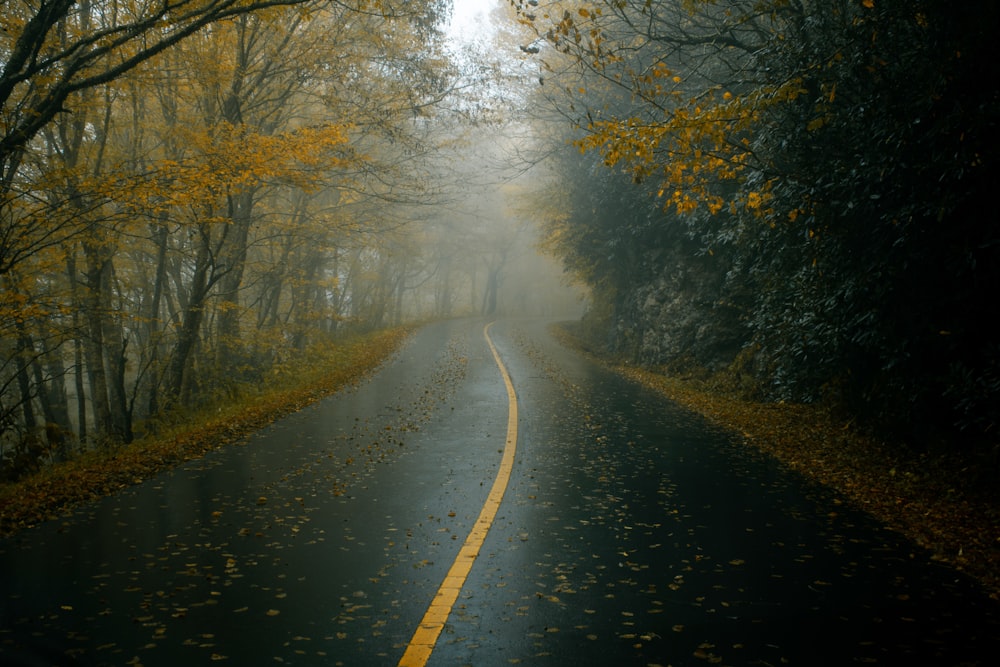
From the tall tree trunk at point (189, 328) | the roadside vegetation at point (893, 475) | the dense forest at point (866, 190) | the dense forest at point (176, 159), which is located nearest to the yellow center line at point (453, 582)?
the roadside vegetation at point (893, 475)

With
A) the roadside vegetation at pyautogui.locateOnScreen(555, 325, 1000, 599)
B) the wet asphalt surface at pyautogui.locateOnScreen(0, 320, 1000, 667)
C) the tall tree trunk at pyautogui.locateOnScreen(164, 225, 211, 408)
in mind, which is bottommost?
the roadside vegetation at pyautogui.locateOnScreen(555, 325, 1000, 599)

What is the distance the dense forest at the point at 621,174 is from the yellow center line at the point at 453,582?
4453mm

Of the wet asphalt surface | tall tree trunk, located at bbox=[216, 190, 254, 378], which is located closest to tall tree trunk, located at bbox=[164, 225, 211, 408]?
tall tree trunk, located at bbox=[216, 190, 254, 378]

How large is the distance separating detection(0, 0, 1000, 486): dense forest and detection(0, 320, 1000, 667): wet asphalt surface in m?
2.59

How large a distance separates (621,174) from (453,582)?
19.5 metres

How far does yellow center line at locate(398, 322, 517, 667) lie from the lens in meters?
4.32

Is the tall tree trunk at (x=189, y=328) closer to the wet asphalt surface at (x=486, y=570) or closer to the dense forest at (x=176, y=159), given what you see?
the dense forest at (x=176, y=159)

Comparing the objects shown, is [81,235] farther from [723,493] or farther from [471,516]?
[723,493]

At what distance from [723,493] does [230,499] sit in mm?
4944

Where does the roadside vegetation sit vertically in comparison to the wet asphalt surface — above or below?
below

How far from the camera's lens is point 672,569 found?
5.77 m

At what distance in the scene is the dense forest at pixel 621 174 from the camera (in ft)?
27.8

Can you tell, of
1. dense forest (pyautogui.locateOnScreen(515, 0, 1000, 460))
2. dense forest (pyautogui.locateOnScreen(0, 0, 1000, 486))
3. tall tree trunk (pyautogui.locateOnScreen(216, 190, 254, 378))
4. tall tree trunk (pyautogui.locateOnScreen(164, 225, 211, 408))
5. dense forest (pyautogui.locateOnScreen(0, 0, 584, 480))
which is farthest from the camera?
tall tree trunk (pyautogui.locateOnScreen(216, 190, 254, 378))

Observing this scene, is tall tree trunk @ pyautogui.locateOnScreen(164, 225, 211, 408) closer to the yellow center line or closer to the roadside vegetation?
the yellow center line
